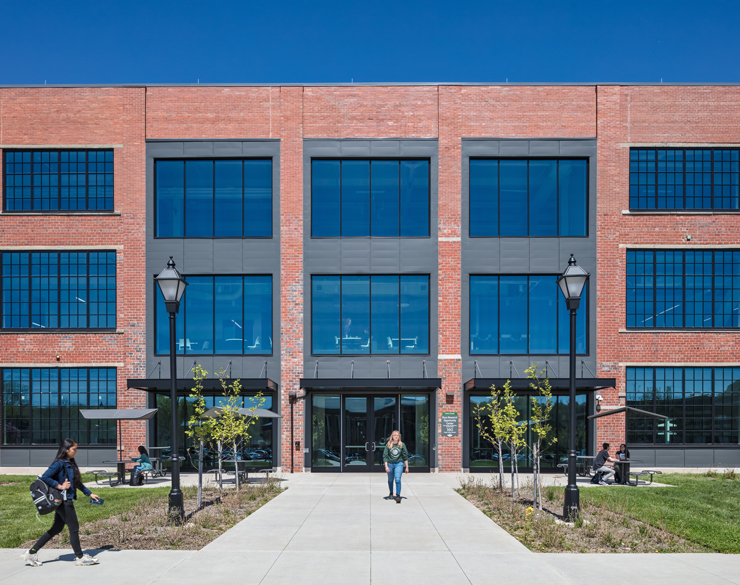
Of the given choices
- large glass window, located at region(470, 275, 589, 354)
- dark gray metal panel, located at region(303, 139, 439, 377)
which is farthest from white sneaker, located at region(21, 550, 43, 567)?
large glass window, located at region(470, 275, 589, 354)

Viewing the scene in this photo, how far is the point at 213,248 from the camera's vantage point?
25.2 m

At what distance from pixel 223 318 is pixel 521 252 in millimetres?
11900

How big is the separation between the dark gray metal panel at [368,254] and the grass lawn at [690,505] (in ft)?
30.4

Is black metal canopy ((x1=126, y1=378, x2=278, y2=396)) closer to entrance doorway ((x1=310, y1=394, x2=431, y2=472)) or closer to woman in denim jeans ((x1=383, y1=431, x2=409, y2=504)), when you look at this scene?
entrance doorway ((x1=310, y1=394, x2=431, y2=472))

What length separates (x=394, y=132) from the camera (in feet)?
82.9

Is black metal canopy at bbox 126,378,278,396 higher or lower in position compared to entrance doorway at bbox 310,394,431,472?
higher

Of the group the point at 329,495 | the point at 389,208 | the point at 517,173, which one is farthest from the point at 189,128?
the point at 329,495

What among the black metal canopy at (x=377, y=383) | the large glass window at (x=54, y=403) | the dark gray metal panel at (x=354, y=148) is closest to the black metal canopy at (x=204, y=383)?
the black metal canopy at (x=377, y=383)

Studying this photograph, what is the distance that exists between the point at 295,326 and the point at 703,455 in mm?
16400

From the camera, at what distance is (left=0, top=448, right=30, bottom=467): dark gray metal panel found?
24.6 m

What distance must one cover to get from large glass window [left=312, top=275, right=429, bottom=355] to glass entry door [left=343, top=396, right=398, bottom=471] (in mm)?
1944

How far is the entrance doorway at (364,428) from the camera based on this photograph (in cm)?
2458

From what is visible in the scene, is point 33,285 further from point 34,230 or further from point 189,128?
point 189,128

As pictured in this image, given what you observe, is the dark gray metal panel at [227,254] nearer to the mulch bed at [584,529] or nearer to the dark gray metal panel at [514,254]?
the dark gray metal panel at [514,254]
